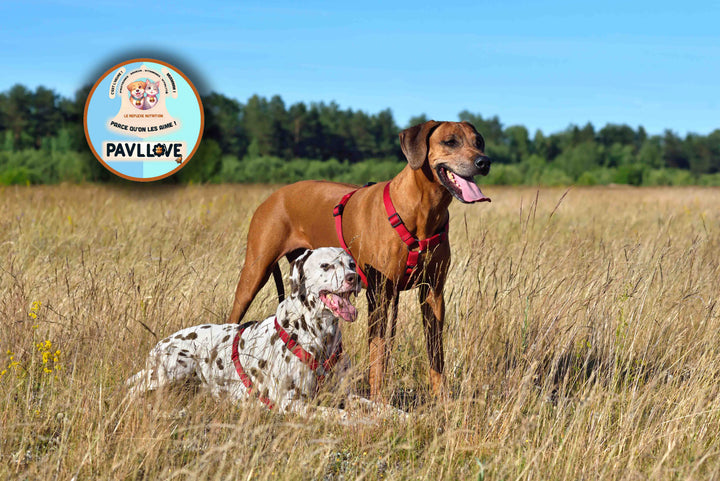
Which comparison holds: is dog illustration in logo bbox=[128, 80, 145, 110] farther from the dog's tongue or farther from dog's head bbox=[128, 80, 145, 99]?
the dog's tongue

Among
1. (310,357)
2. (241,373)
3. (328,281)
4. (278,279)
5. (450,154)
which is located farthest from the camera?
(278,279)

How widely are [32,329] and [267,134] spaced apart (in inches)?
1528

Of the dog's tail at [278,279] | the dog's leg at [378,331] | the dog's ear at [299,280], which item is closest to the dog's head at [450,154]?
the dog's leg at [378,331]

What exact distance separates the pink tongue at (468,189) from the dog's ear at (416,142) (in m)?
0.25

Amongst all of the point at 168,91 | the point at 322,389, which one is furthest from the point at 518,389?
the point at 168,91

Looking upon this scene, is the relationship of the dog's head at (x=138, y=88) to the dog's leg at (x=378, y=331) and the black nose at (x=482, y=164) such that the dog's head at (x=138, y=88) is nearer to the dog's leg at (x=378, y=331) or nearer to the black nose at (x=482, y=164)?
the dog's leg at (x=378, y=331)

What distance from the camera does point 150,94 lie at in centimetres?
754

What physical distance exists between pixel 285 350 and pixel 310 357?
0.52 ft

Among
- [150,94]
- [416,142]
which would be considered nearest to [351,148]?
[150,94]

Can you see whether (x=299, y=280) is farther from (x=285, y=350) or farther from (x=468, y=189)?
(x=468, y=189)

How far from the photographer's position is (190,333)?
12.2ft

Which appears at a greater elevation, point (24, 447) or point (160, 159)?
point (160, 159)

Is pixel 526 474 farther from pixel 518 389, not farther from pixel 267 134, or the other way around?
pixel 267 134

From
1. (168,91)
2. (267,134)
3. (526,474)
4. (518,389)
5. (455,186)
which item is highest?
(267,134)
